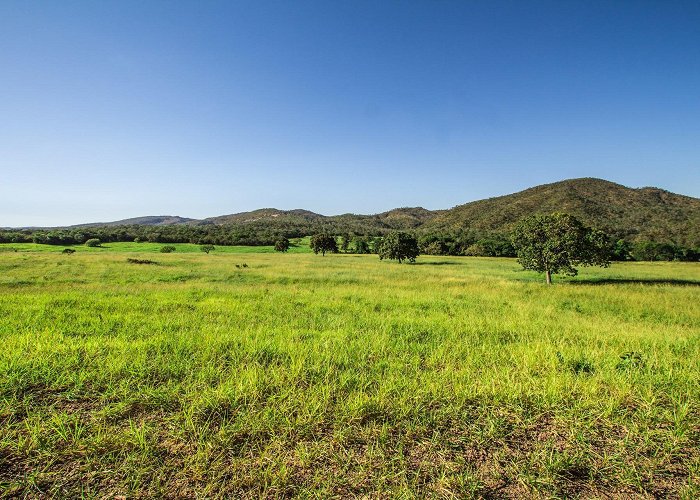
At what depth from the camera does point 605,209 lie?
105 meters

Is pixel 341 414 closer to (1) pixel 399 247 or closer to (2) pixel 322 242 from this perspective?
(1) pixel 399 247

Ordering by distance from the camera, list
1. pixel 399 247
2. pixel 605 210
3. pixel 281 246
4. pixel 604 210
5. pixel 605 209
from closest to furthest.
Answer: pixel 399 247, pixel 281 246, pixel 604 210, pixel 605 210, pixel 605 209

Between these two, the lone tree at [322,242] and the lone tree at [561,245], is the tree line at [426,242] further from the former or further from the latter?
the lone tree at [561,245]

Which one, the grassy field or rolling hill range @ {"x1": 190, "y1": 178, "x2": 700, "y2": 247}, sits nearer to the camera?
the grassy field

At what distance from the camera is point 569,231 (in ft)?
90.4

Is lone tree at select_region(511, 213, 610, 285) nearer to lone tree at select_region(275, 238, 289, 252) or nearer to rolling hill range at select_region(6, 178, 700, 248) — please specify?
rolling hill range at select_region(6, 178, 700, 248)

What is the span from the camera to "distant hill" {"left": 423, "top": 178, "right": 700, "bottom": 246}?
87.8 m

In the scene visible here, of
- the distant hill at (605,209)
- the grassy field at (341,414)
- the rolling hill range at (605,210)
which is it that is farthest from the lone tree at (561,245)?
the distant hill at (605,209)

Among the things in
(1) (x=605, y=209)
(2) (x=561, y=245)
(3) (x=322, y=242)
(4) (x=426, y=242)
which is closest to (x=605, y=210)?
(1) (x=605, y=209)

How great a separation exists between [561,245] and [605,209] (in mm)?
102473

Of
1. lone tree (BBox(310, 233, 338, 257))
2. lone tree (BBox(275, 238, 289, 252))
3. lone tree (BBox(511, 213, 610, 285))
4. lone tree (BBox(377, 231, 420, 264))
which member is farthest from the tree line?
lone tree (BBox(511, 213, 610, 285))

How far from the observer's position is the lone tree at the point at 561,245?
1081 inches

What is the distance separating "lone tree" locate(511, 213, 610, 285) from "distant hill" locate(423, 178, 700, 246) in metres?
65.7

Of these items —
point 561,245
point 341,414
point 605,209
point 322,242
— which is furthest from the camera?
point 605,209
